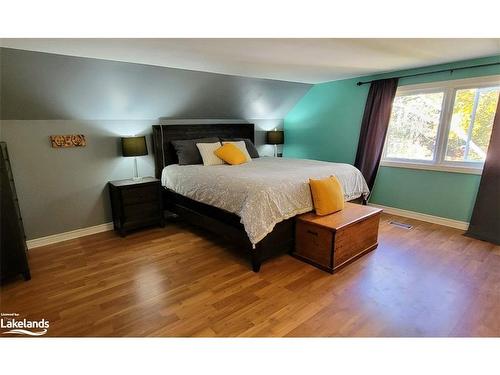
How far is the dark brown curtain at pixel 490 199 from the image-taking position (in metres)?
2.95

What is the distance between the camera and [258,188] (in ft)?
7.70

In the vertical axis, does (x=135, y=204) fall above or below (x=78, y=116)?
below

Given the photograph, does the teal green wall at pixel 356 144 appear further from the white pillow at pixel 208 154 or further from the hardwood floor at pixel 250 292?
the white pillow at pixel 208 154

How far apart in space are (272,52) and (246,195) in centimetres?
141

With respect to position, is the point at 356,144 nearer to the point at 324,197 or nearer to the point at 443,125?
the point at 443,125

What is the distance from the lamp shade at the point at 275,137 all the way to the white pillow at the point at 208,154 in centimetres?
160

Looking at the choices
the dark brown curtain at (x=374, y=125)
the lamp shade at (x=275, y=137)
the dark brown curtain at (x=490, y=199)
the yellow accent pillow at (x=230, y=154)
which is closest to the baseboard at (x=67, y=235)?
the yellow accent pillow at (x=230, y=154)

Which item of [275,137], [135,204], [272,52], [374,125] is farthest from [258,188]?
[275,137]

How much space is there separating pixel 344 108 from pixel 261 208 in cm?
291

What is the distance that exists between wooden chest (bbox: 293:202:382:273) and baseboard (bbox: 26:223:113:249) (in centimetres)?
239

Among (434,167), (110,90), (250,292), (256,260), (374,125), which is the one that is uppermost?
(110,90)

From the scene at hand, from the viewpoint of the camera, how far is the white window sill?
3.20 meters

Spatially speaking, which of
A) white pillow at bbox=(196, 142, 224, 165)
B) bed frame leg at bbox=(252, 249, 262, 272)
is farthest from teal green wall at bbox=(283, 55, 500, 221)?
bed frame leg at bbox=(252, 249, 262, 272)
